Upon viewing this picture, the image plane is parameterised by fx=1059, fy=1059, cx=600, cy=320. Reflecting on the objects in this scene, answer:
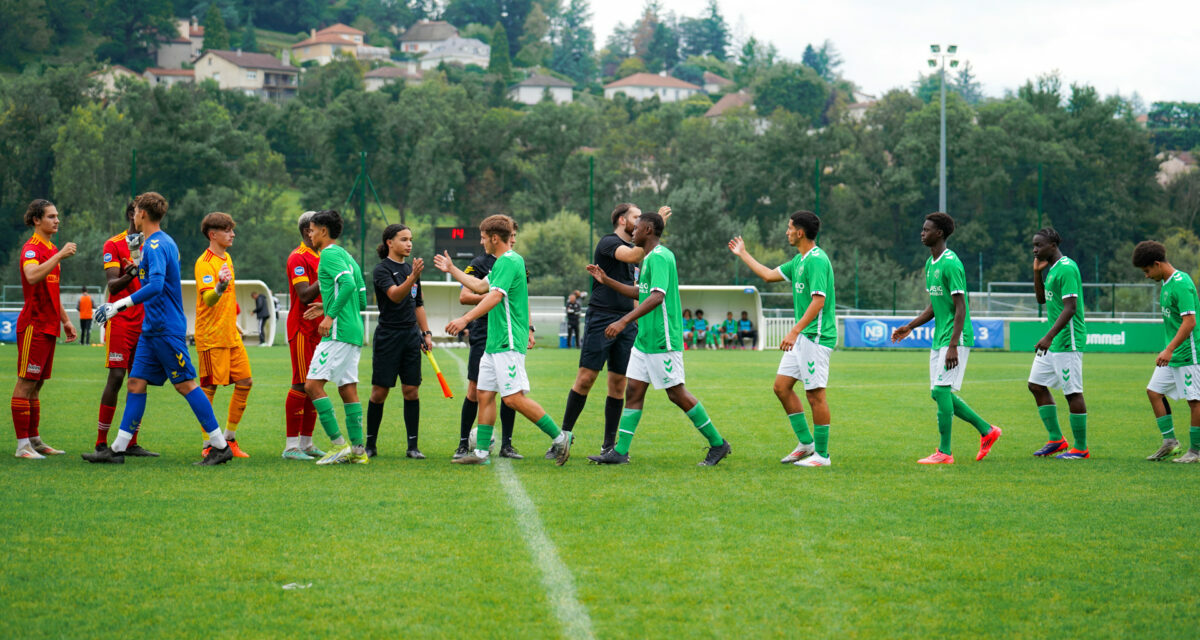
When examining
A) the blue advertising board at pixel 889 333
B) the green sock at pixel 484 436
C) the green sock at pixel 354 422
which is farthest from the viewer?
the blue advertising board at pixel 889 333

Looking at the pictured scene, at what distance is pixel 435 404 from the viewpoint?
13.6 m

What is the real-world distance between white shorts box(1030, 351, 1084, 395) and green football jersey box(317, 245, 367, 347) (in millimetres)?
5800

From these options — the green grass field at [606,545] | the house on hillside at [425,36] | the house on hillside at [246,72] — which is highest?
the house on hillside at [425,36]

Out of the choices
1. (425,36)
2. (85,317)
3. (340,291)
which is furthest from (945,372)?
(425,36)

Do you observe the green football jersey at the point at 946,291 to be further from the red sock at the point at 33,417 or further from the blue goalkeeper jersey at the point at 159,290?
the red sock at the point at 33,417

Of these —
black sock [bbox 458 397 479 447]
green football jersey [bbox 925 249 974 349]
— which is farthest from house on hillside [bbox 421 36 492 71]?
green football jersey [bbox 925 249 974 349]

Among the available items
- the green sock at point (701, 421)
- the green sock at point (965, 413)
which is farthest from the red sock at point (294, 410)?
the green sock at point (965, 413)

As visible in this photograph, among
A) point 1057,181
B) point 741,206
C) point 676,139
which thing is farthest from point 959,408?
point 676,139

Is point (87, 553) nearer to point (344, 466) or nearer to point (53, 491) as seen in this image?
point (53, 491)

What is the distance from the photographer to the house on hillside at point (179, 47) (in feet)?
453

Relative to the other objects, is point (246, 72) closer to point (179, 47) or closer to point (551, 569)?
point (179, 47)

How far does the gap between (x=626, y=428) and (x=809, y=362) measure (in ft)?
5.08

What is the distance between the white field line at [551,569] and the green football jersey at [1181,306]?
18.9 feet

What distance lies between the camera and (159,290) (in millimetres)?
8094
